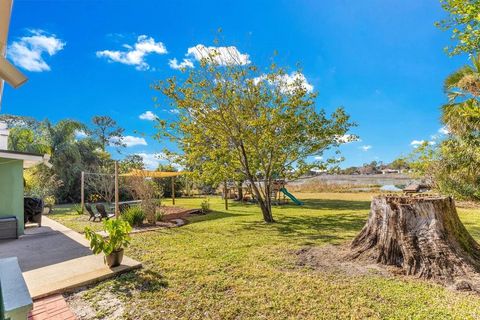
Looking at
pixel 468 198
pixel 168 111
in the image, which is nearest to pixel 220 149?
pixel 168 111

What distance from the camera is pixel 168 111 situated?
11547 millimetres

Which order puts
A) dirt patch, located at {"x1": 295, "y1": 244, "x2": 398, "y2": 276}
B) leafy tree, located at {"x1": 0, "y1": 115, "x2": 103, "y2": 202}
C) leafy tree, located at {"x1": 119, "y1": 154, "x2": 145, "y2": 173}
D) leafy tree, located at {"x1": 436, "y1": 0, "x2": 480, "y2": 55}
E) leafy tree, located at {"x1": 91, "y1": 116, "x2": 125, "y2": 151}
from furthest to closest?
leafy tree, located at {"x1": 91, "y1": 116, "x2": 125, "y2": 151} → leafy tree, located at {"x1": 0, "y1": 115, "x2": 103, "y2": 202} → leafy tree, located at {"x1": 119, "y1": 154, "x2": 145, "y2": 173} → leafy tree, located at {"x1": 436, "y1": 0, "x2": 480, "y2": 55} → dirt patch, located at {"x1": 295, "y1": 244, "x2": 398, "y2": 276}

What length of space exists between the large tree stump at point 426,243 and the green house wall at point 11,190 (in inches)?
443

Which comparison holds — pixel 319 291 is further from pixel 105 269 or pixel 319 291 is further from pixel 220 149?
pixel 220 149

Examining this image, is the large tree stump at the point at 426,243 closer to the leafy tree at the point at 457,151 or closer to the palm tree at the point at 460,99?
the leafy tree at the point at 457,151

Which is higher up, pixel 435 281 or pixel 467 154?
pixel 467 154

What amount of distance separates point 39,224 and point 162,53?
975cm

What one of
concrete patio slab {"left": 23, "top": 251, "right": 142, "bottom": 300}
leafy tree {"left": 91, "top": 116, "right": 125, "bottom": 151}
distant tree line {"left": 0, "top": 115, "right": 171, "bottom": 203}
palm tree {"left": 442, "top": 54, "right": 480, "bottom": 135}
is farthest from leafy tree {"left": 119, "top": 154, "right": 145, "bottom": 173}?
palm tree {"left": 442, "top": 54, "right": 480, "bottom": 135}

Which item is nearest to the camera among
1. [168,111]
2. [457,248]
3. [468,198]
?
[457,248]

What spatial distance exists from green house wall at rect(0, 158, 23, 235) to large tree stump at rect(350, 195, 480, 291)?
1126 centimetres

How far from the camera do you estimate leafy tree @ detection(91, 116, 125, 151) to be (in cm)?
3791

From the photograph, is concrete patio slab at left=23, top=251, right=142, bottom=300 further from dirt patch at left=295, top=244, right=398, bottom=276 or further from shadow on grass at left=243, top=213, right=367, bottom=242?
shadow on grass at left=243, top=213, right=367, bottom=242

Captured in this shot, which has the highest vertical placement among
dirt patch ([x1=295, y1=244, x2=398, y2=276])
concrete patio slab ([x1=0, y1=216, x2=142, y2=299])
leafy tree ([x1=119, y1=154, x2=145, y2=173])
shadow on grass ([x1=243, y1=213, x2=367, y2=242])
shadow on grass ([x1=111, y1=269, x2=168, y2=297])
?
leafy tree ([x1=119, y1=154, x2=145, y2=173])

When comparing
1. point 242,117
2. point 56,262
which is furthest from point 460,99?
point 56,262
